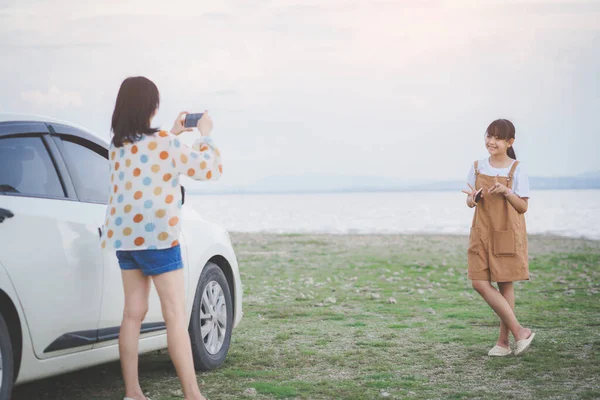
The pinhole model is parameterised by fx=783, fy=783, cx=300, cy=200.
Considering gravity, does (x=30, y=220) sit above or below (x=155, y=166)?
below

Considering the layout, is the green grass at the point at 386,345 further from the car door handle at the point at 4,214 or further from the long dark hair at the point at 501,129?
the long dark hair at the point at 501,129

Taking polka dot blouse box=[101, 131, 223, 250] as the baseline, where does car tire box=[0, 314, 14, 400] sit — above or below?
below

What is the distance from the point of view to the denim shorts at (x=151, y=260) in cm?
434

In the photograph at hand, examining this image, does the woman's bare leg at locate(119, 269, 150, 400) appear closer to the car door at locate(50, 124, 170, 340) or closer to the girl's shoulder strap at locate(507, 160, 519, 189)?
the car door at locate(50, 124, 170, 340)

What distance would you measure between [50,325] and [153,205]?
88cm

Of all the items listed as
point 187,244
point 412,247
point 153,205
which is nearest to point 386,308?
point 187,244

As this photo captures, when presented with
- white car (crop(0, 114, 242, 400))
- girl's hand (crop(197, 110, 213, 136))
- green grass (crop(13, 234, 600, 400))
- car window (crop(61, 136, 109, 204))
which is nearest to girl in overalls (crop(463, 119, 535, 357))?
green grass (crop(13, 234, 600, 400))

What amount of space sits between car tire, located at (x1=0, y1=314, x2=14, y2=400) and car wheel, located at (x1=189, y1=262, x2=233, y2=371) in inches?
72.2

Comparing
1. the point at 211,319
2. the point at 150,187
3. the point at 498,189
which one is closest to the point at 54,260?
the point at 150,187

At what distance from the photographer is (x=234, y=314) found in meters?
6.53

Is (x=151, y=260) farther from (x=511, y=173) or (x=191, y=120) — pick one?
(x=511, y=173)

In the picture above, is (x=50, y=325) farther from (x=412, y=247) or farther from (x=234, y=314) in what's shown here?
(x=412, y=247)

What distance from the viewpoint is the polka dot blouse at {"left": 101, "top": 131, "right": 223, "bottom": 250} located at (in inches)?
169

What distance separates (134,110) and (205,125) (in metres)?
0.43
